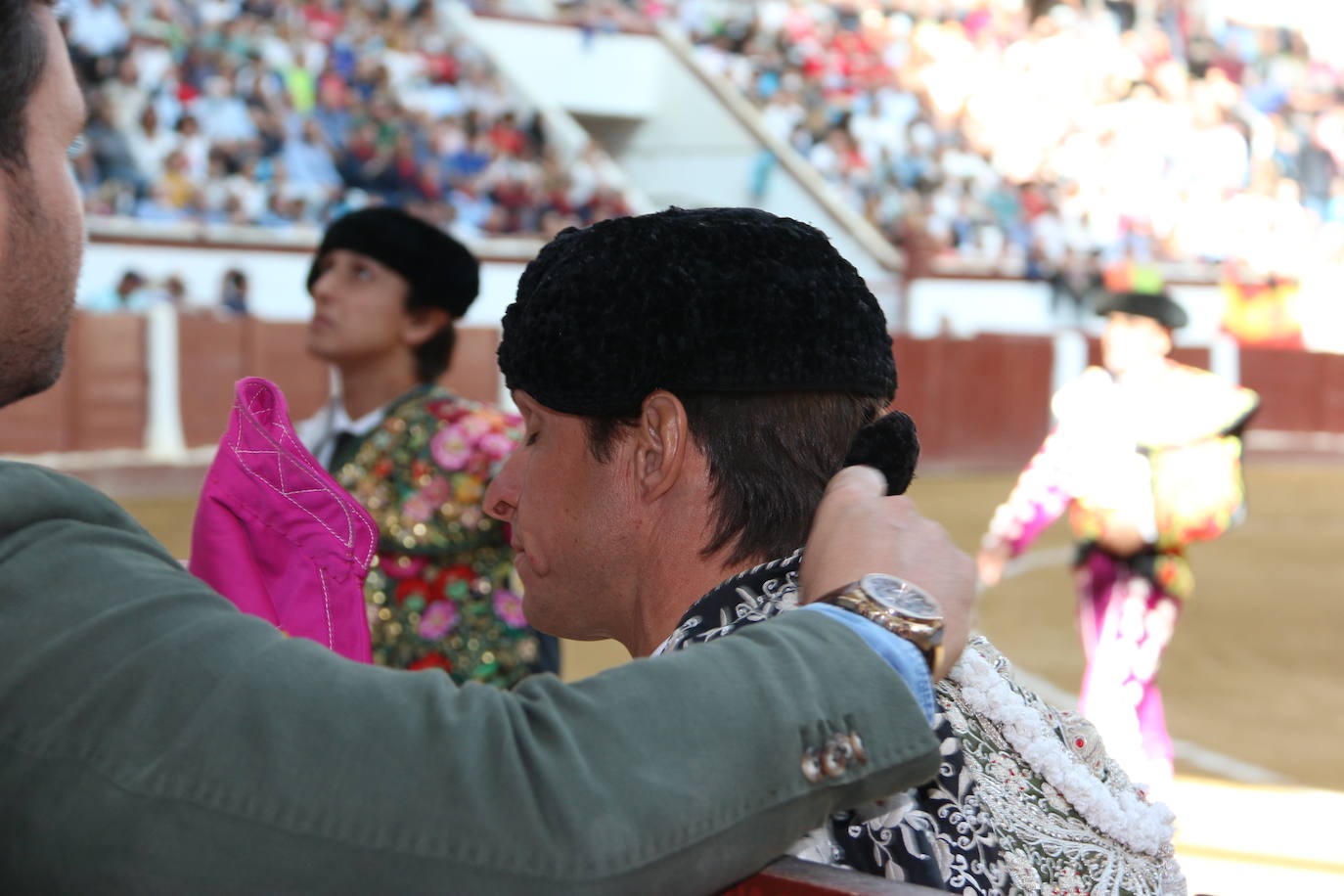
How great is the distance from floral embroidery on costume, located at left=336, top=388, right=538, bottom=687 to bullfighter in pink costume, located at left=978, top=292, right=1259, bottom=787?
1.89m

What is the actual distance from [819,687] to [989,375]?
48.7ft

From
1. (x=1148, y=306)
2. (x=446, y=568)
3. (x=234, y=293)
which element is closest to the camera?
(x=446, y=568)

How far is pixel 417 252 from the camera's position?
11.7 ft

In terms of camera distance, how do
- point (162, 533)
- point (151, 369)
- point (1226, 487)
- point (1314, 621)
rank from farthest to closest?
point (151, 369) → point (162, 533) → point (1314, 621) → point (1226, 487)

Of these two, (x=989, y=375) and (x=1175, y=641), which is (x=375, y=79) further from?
(x=1175, y=641)

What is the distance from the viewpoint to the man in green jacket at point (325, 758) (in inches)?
31.4

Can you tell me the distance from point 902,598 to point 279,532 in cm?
57

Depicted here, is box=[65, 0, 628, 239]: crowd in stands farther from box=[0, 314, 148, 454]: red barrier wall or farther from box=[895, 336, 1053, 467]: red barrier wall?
box=[895, 336, 1053, 467]: red barrier wall

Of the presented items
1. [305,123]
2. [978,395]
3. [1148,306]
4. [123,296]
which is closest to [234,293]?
→ [123,296]

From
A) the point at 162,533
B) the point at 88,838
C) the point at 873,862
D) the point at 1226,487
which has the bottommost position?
the point at 162,533

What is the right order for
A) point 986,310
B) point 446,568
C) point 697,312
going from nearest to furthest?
point 697,312, point 446,568, point 986,310

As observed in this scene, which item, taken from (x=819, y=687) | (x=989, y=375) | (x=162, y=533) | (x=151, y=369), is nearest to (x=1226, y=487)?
(x=819, y=687)

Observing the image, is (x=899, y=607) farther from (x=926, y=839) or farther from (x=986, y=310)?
(x=986, y=310)

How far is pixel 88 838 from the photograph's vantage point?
80 cm
